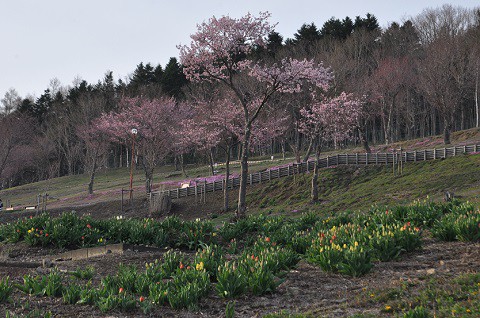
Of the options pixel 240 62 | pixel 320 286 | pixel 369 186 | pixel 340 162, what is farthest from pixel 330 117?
pixel 320 286

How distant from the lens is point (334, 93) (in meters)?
39.3

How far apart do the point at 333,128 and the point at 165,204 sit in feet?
45.6

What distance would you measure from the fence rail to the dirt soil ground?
76.5ft

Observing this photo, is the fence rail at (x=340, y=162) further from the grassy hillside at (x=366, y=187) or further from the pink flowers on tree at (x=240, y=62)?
the pink flowers on tree at (x=240, y=62)

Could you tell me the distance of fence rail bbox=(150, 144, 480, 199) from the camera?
1303 inches

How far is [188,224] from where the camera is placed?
507 inches

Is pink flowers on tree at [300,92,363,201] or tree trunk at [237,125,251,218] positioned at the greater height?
pink flowers on tree at [300,92,363,201]

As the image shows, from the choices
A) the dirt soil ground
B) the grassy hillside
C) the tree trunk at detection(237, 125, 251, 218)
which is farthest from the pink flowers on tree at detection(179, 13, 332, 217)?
the dirt soil ground

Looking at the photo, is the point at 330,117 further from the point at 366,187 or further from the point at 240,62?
the point at 240,62

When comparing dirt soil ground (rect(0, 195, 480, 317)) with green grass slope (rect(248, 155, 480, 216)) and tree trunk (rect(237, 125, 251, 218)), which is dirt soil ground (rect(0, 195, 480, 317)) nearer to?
tree trunk (rect(237, 125, 251, 218))

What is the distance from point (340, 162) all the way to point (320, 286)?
97.6ft

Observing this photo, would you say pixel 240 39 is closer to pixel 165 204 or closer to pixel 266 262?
pixel 165 204

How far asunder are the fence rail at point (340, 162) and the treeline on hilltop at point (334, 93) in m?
3.06

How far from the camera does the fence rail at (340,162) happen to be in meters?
33.1
